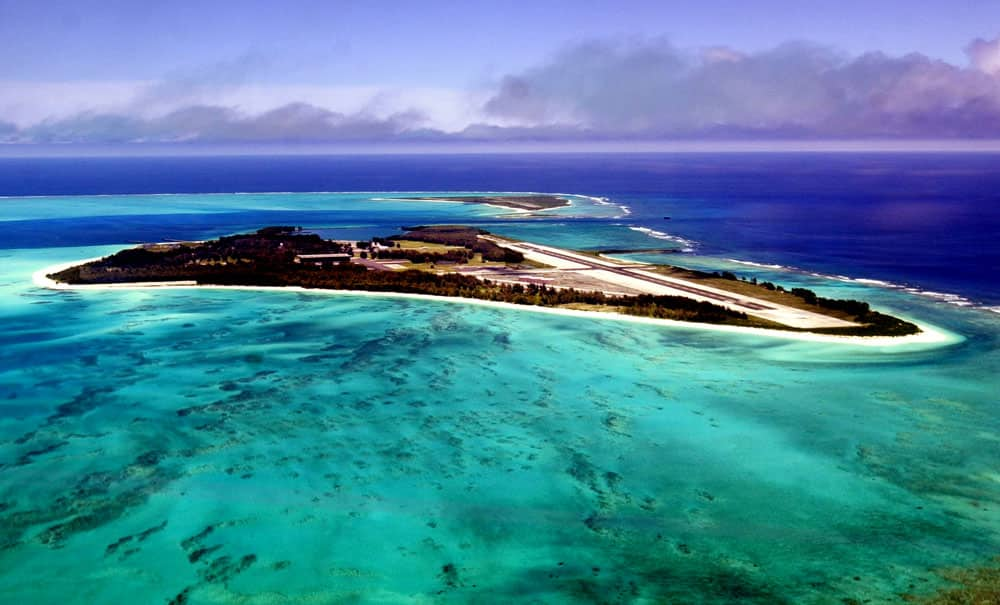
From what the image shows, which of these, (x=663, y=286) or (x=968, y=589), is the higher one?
(x=663, y=286)

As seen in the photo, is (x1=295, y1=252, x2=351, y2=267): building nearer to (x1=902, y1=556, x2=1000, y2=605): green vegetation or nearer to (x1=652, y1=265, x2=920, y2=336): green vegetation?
(x1=652, y1=265, x2=920, y2=336): green vegetation

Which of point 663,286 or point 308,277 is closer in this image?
point 663,286

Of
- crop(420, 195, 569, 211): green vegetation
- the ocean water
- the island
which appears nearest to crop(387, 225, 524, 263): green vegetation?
the island

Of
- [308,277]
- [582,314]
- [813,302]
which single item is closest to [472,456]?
[582,314]

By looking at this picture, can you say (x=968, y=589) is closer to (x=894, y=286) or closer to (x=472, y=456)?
(x=472, y=456)

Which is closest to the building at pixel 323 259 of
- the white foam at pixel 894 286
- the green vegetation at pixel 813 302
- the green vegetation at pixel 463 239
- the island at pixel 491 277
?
the island at pixel 491 277

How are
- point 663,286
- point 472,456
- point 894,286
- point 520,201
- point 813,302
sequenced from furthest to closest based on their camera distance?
point 520,201 < point 894,286 < point 663,286 < point 813,302 < point 472,456

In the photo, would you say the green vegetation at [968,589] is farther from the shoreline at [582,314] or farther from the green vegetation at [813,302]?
the green vegetation at [813,302]
